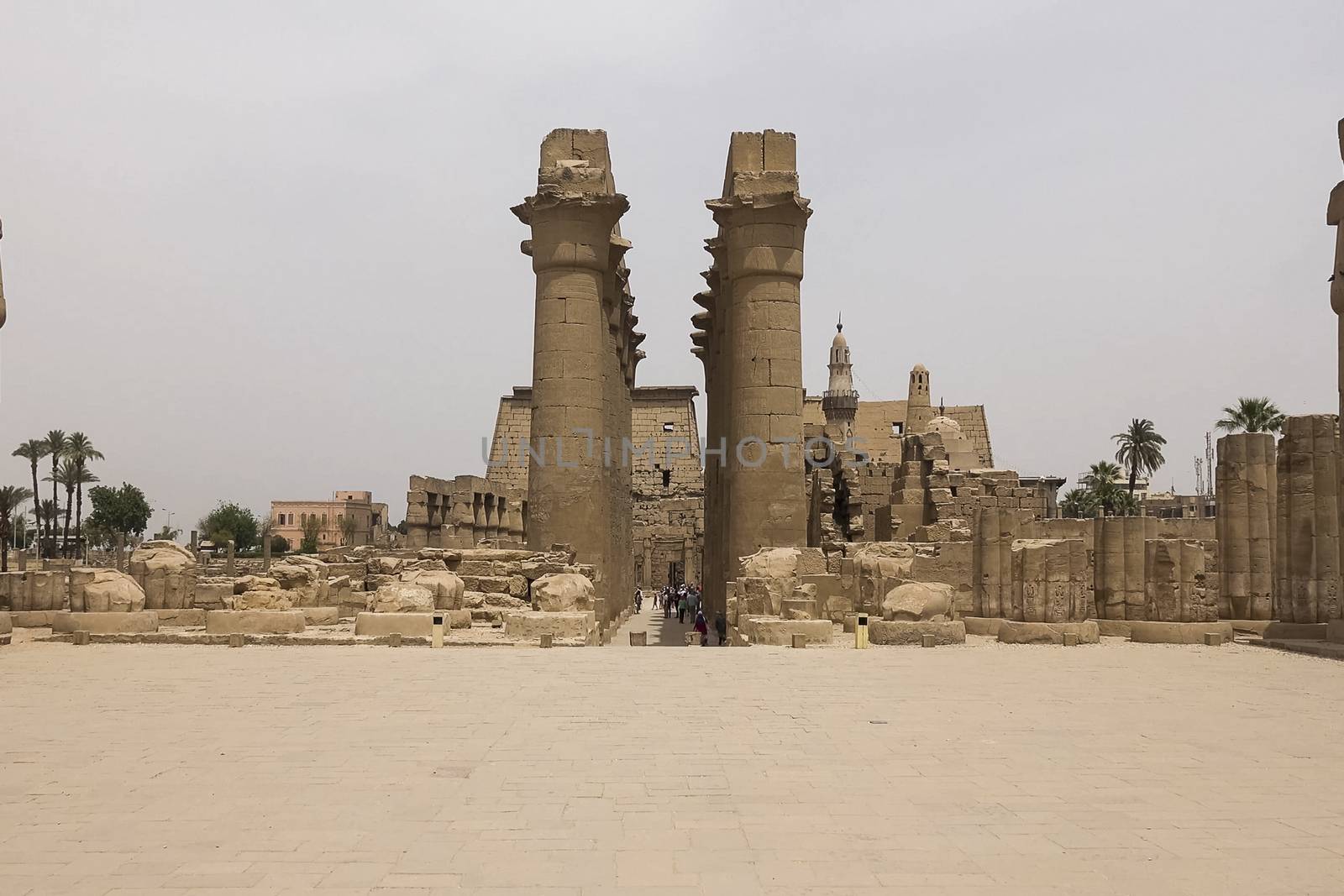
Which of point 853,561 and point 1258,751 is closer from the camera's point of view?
point 1258,751

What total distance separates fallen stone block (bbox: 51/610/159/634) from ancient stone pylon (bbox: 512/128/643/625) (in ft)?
21.4

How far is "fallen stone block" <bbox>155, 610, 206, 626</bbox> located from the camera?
51.2ft

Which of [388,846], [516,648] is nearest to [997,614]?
[516,648]

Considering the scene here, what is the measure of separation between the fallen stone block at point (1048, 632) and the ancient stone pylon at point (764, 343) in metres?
5.22

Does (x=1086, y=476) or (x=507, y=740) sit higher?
(x=1086, y=476)

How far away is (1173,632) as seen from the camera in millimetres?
14594

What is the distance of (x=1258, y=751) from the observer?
678 cm

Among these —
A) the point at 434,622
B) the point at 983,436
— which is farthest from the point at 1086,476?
the point at 434,622

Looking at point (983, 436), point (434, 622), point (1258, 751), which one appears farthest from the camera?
point (983, 436)

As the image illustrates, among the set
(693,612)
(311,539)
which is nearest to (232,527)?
(311,539)

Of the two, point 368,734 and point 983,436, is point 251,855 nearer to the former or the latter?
point 368,734

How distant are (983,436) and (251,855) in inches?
2069

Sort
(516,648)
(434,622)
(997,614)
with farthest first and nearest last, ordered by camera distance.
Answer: (997,614) → (434,622) → (516,648)

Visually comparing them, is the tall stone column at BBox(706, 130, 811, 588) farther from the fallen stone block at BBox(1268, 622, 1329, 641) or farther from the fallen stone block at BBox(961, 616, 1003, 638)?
the fallen stone block at BBox(1268, 622, 1329, 641)
